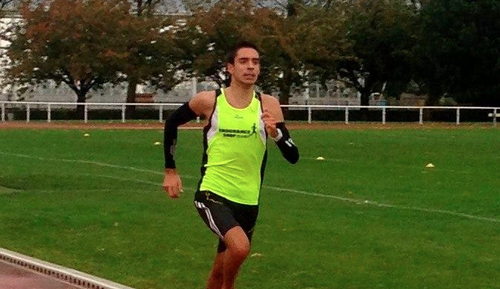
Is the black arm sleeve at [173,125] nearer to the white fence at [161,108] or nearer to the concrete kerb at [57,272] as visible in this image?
the concrete kerb at [57,272]

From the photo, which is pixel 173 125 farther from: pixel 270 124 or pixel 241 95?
pixel 270 124

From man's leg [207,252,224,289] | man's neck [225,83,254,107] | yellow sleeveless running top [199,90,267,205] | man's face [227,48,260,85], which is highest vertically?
man's face [227,48,260,85]

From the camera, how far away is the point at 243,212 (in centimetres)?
789

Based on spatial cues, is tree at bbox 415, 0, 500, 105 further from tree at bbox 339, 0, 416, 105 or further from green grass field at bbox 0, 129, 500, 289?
green grass field at bbox 0, 129, 500, 289

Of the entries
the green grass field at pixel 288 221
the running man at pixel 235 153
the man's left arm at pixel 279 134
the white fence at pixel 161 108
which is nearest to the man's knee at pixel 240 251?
the running man at pixel 235 153

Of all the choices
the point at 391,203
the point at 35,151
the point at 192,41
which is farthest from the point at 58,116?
the point at 391,203

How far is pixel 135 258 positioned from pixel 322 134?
84.3ft

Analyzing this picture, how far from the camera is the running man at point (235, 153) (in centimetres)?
770

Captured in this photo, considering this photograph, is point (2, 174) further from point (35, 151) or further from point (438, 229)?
point (438, 229)

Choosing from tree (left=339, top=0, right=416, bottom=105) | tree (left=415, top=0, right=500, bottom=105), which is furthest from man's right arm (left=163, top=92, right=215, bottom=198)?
tree (left=339, top=0, right=416, bottom=105)

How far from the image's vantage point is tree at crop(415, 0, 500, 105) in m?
52.3

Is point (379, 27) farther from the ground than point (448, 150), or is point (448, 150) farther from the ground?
point (379, 27)

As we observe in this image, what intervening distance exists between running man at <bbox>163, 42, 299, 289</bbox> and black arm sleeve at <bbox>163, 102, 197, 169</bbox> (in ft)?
0.25

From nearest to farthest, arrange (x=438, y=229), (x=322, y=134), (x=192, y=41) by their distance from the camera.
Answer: (x=438, y=229), (x=322, y=134), (x=192, y=41)
